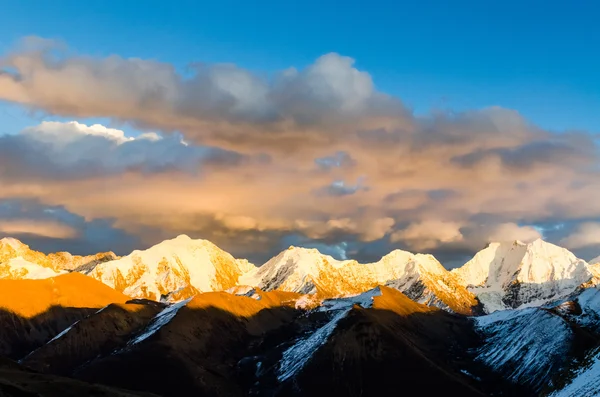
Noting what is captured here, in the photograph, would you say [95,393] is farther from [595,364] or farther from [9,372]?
[595,364]

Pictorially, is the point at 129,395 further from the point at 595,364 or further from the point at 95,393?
the point at 595,364

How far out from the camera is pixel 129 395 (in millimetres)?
164000

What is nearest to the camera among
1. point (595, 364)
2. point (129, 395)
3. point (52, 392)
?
point (595, 364)

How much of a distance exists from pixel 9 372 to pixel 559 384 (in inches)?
5954

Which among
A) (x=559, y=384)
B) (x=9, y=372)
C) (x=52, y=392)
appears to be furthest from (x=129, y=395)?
(x=559, y=384)

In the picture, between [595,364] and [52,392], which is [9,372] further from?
[595,364]

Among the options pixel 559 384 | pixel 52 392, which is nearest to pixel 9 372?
pixel 52 392

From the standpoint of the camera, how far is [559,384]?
141500 millimetres

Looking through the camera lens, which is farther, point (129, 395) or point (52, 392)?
point (129, 395)

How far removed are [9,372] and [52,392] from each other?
1291 inches

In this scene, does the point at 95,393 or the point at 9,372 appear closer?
the point at 95,393

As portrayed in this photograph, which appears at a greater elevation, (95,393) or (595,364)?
(595,364)

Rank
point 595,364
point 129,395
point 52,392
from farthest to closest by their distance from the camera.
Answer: point 129,395 < point 52,392 < point 595,364

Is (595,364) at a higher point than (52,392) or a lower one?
higher
